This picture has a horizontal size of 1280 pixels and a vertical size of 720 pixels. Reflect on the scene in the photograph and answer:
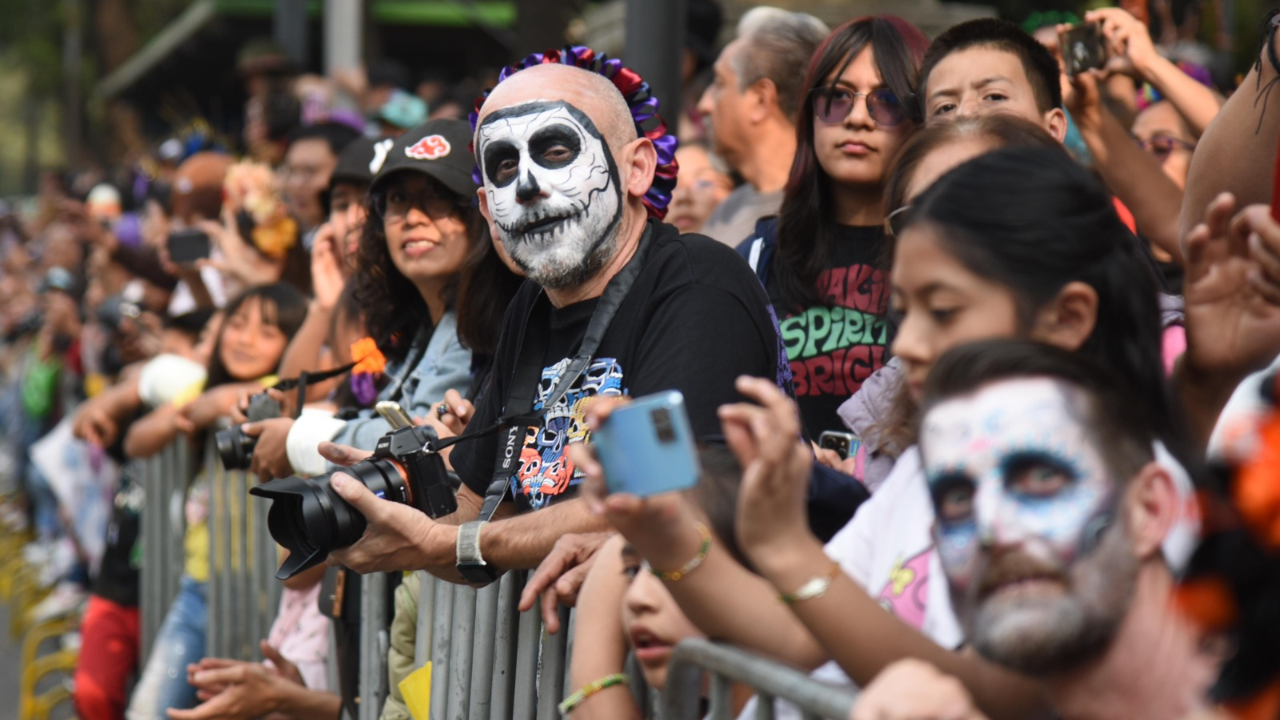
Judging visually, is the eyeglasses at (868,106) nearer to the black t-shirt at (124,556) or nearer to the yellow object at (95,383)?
the black t-shirt at (124,556)

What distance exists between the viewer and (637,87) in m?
3.75

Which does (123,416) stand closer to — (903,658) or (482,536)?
(482,536)

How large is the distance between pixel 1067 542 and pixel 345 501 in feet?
5.67

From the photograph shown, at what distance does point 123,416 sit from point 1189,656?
6387 millimetres

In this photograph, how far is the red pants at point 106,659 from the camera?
647 centimetres

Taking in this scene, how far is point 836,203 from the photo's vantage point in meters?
4.05

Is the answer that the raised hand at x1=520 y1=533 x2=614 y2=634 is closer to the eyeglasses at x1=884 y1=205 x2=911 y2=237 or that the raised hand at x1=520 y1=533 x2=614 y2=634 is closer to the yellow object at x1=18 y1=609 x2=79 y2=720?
the eyeglasses at x1=884 y1=205 x2=911 y2=237

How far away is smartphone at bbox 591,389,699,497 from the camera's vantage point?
6.55ft

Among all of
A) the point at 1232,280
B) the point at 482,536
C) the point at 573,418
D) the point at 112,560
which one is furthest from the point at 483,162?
the point at 112,560

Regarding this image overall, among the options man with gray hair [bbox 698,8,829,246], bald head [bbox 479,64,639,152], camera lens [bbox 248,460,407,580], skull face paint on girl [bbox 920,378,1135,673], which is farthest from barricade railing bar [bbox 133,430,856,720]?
man with gray hair [bbox 698,8,829,246]

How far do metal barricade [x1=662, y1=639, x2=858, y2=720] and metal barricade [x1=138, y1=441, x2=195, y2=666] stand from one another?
13.2 ft

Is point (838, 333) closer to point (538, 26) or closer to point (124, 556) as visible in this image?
point (124, 556)

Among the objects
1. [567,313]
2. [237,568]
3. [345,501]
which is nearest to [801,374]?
[567,313]

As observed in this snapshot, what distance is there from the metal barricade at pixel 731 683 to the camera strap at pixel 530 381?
0.97 meters
